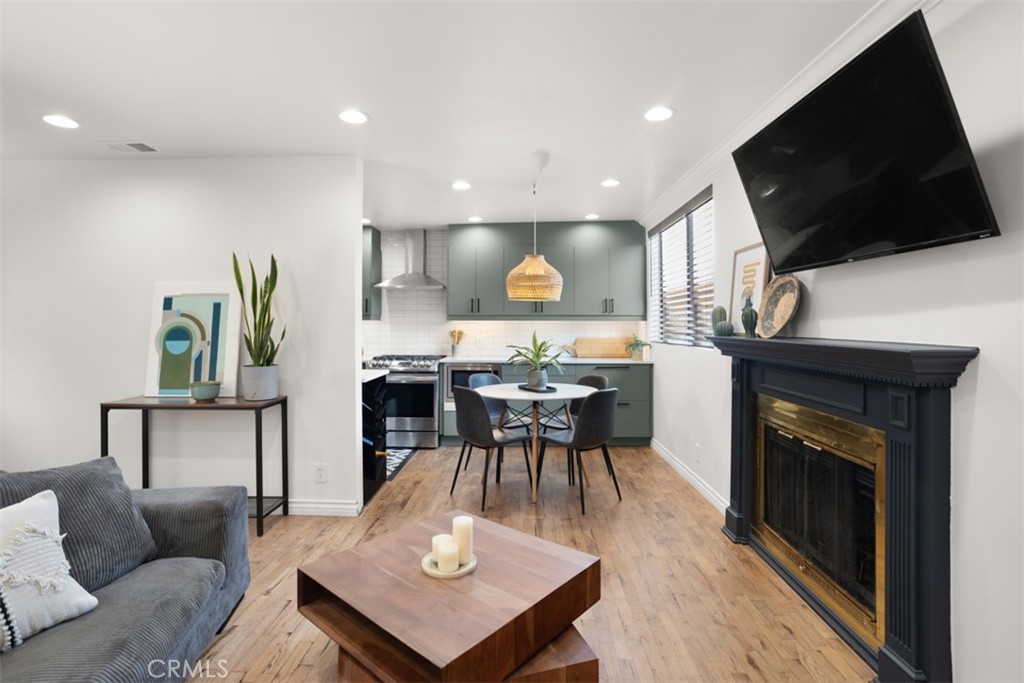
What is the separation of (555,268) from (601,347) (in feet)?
3.60

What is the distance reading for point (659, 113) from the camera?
8.39 ft

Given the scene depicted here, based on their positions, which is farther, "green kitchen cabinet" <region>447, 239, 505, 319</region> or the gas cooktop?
"green kitchen cabinet" <region>447, 239, 505, 319</region>

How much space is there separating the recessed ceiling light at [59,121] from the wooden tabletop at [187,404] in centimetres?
164

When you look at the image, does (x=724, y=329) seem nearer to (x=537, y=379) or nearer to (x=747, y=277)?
(x=747, y=277)

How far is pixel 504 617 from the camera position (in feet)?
4.41

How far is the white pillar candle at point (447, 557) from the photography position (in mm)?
1562

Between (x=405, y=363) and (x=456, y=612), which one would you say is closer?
(x=456, y=612)

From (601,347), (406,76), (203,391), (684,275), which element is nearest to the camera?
(406,76)

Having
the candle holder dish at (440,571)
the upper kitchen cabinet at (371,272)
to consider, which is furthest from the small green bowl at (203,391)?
the upper kitchen cabinet at (371,272)

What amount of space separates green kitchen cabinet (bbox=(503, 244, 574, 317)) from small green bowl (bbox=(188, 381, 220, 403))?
3.05m

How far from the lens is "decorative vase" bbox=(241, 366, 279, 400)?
9.90 feet

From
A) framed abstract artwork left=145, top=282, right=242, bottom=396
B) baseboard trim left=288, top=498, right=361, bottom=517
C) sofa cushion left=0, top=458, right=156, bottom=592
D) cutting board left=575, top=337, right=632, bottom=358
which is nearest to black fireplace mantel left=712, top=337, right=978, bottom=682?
sofa cushion left=0, top=458, right=156, bottom=592

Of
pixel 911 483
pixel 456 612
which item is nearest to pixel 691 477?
pixel 911 483

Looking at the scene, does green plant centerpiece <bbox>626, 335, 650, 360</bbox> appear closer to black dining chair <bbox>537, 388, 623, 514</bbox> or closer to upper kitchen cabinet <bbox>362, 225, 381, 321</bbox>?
black dining chair <bbox>537, 388, 623, 514</bbox>
